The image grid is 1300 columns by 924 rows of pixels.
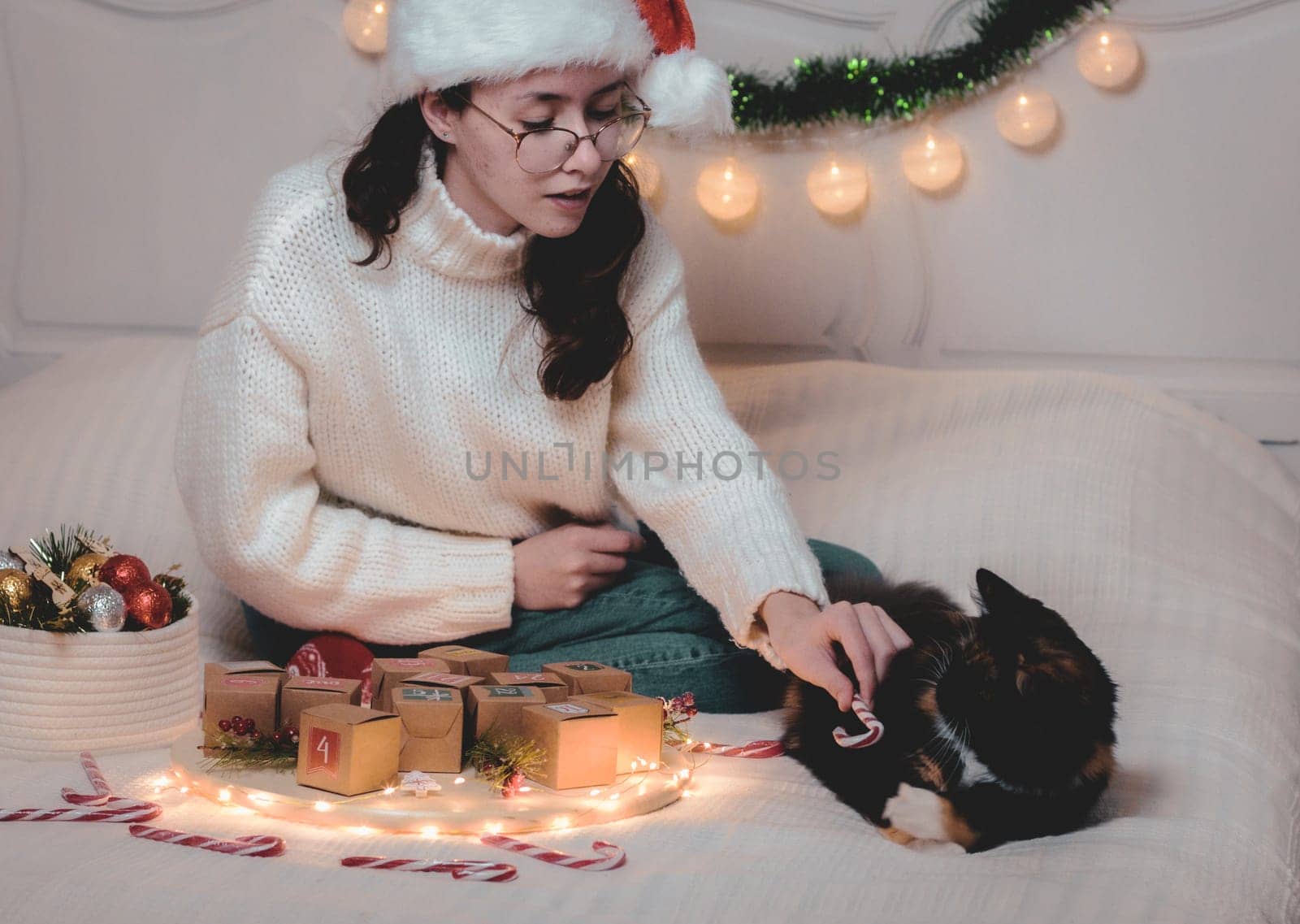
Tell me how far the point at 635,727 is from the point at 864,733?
20 cm

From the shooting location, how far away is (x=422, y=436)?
1343 millimetres

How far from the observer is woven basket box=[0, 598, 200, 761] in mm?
1099

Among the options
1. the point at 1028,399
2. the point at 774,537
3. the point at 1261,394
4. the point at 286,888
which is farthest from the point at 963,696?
the point at 1261,394

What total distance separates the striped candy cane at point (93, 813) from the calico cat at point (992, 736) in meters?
0.58

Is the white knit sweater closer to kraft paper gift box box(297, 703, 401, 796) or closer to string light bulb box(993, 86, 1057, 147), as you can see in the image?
kraft paper gift box box(297, 703, 401, 796)

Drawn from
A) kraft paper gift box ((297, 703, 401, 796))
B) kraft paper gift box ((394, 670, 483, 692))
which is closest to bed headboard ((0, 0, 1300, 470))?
kraft paper gift box ((394, 670, 483, 692))

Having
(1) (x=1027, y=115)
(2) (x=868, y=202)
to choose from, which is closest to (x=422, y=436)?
(2) (x=868, y=202)

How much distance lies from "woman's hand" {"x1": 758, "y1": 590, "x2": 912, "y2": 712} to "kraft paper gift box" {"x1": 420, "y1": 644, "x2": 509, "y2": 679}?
271 mm

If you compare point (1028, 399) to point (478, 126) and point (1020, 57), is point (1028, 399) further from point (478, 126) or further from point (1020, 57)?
point (478, 126)

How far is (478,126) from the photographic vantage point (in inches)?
46.5

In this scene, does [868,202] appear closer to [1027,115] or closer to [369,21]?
[1027,115]

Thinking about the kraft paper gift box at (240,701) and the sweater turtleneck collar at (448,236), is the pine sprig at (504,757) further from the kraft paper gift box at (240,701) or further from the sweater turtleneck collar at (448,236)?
the sweater turtleneck collar at (448,236)

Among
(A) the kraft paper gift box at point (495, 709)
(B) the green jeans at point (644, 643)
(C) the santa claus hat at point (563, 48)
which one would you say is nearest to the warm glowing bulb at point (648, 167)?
(C) the santa claus hat at point (563, 48)

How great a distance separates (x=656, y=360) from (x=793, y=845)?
0.62 meters
